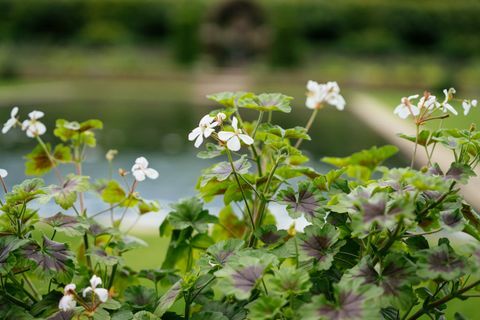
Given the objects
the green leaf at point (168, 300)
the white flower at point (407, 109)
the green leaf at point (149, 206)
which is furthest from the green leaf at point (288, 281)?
the green leaf at point (149, 206)

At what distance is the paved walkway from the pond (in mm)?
156

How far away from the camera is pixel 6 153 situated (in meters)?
6.81

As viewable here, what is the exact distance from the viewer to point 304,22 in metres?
19.2

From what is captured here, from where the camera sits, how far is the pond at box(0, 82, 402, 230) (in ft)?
18.3

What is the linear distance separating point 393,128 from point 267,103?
18.8ft

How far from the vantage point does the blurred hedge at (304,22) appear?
19.0m

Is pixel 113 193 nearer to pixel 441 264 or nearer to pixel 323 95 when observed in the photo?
pixel 323 95

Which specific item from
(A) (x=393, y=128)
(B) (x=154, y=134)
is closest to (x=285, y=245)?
(A) (x=393, y=128)

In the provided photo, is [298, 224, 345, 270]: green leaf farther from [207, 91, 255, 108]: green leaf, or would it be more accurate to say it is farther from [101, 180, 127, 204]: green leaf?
[101, 180, 127, 204]: green leaf

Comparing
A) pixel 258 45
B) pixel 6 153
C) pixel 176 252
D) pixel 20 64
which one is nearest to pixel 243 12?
pixel 258 45

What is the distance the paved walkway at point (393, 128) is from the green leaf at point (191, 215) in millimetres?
2070

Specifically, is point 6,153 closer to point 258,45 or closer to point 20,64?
point 20,64

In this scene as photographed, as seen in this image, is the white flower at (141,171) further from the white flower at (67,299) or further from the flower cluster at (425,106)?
the flower cluster at (425,106)

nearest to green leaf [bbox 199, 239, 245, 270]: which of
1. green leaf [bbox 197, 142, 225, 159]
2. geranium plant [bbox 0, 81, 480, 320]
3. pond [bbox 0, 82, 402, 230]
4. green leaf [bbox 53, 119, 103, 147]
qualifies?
geranium plant [bbox 0, 81, 480, 320]
